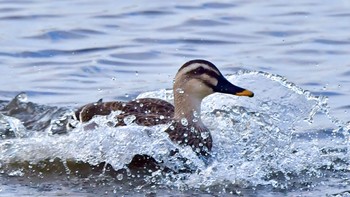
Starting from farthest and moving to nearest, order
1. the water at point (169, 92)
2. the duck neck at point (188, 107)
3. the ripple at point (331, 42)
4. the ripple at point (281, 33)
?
the ripple at point (281, 33) < the ripple at point (331, 42) < the duck neck at point (188, 107) < the water at point (169, 92)

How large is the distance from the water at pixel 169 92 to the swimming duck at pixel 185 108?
0.20 metres

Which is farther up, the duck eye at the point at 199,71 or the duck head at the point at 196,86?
the duck eye at the point at 199,71

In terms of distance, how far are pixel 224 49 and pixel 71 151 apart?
17.2 ft

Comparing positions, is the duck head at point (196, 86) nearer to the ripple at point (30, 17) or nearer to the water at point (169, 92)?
the water at point (169, 92)

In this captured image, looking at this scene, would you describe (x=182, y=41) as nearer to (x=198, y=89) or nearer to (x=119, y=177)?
(x=198, y=89)

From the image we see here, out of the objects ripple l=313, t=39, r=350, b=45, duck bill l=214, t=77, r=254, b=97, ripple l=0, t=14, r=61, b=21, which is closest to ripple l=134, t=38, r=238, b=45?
ripple l=313, t=39, r=350, b=45

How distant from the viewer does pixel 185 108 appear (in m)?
→ 11.1

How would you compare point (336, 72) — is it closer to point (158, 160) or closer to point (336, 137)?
point (336, 137)

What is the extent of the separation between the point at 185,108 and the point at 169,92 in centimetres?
146

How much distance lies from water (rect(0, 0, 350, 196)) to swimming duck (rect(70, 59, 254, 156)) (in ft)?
0.67

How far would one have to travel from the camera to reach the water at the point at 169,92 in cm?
978

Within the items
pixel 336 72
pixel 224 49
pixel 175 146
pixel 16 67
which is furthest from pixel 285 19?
pixel 175 146

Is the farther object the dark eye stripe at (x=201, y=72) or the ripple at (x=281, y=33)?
the ripple at (x=281, y=33)

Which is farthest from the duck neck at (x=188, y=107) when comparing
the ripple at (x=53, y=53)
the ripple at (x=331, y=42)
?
the ripple at (x=331, y=42)
